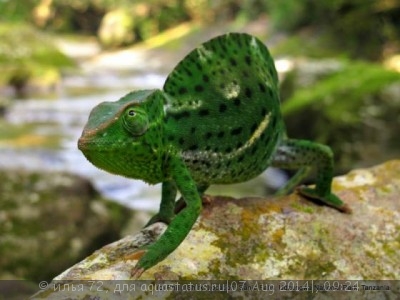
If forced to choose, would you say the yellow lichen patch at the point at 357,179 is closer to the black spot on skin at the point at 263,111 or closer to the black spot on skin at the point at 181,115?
the black spot on skin at the point at 263,111

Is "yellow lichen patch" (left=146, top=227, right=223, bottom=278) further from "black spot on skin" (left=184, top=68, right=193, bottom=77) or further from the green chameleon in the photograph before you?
"black spot on skin" (left=184, top=68, right=193, bottom=77)

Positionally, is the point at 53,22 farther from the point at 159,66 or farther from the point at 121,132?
the point at 121,132

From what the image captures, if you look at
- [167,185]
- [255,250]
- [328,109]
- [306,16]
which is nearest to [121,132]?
[167,185]

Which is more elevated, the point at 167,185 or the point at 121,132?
the point at 121,132

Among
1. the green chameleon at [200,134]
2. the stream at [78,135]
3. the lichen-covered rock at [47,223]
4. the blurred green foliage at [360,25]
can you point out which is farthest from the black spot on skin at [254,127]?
the blurred green foliage at [360,25]

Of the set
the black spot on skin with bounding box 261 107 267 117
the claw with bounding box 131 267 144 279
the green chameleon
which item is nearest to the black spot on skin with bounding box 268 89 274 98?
the green chameleon

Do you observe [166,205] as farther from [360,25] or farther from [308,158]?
[360,25]

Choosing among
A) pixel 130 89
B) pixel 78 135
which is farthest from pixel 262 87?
pixel 130 89
